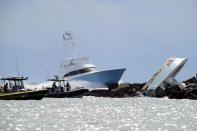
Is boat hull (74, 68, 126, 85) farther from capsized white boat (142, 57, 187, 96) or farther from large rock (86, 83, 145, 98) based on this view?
capsized white boat (142, 57, 187, 96)

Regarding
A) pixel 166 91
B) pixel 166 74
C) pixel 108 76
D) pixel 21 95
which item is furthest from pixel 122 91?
pixel 21 95

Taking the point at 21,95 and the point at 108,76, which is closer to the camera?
the point at 21,95

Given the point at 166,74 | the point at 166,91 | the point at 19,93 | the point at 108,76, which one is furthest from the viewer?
the point at 108,76

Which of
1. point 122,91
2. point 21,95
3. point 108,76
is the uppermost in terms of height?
point 108,76

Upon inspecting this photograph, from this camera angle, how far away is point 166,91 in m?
72.2

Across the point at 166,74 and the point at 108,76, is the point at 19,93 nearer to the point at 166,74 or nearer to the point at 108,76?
the point at 166,74

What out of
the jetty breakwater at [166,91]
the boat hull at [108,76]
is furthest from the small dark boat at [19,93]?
the boat hull at [108,76]

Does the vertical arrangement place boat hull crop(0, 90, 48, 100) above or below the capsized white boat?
below

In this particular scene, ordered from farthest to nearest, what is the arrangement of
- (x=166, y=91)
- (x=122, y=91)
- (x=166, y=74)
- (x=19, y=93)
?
(x=122, y=91) → (x=166, y=74) → (x=166, y=91) → (x=19, y=93)

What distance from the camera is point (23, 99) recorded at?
43.8 m

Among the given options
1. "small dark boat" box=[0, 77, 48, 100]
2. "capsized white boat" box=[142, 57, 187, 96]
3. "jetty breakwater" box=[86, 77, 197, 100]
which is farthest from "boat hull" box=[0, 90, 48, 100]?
"capsized white boat" box=[142, 57, 187, 96]

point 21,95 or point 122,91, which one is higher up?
point 122,91

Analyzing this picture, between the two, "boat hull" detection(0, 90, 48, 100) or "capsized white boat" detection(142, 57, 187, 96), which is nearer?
"boat hull" detection(0, 90, 48, 100)

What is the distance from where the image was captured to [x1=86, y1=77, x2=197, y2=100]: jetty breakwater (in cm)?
6544
